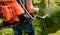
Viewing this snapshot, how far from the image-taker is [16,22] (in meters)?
2.11

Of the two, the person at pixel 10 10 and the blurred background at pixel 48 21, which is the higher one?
the person at pixel 10 10

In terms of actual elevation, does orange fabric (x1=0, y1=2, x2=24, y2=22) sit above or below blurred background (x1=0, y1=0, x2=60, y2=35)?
above

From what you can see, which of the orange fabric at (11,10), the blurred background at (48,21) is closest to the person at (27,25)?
the orange fabric at (11,10)

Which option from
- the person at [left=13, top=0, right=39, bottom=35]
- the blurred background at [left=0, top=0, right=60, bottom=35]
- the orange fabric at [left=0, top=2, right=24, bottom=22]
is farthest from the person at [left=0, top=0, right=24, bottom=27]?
the blurred background at [left=0, top=0, right=60, bottom=35]

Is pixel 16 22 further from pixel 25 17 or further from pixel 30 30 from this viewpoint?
pixel 30 30

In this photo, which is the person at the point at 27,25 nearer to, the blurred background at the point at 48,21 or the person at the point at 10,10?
the person at the point at 10,10

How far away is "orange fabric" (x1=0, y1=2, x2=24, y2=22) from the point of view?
199 cm

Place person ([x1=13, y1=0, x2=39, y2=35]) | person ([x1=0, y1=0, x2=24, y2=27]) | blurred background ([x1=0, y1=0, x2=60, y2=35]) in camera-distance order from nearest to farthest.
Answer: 1. person ([x1=0, y1=0, x2=24, y2=27])
2. person ([x1=13, y1=0, x2=39, y2=35])
3. blurred background ([x1=0, y1=0, x2=60, y2=35])

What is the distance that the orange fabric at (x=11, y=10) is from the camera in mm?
1991

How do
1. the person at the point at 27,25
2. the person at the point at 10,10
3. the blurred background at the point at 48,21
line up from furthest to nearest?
the blurred background at the point at 48,21 → the person at the point at 27,25 → the person at the point at 10,10

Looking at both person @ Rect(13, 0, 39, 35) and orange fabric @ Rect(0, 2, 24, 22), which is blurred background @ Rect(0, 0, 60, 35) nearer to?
person @ Rect(13, 0, 39, 35)

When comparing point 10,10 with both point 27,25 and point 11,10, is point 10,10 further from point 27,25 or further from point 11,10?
point 27,25

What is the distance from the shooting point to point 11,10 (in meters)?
2.00

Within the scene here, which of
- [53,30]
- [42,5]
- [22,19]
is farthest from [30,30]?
[53,30]
